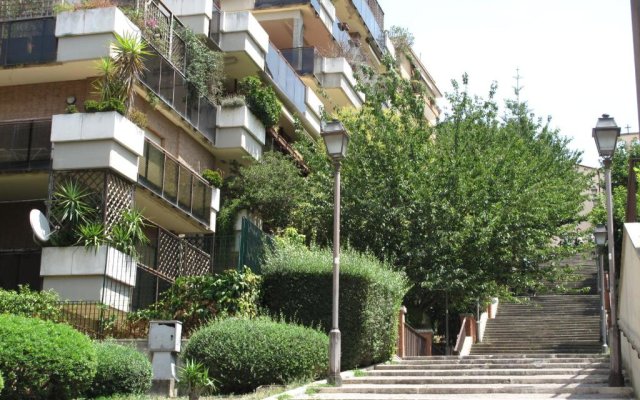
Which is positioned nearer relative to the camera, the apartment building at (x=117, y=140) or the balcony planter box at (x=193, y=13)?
the apartment building at (x=117, y=140)

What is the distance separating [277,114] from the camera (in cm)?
3112

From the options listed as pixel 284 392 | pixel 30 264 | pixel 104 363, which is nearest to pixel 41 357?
pixel 104 363

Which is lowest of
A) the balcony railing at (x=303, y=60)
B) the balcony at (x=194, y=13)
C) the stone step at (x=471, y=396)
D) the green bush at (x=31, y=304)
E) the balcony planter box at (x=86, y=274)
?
the stone step at (x=471, y=396)

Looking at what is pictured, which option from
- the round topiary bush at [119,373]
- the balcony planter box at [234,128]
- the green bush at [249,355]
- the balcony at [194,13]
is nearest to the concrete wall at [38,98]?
the balcony at [194,13]

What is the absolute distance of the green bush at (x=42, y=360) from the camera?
1309cm

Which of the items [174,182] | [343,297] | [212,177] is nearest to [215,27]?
[212,177]

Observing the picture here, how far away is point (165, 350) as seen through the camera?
1731 centimetres

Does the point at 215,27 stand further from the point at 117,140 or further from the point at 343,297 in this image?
the point at 343,297

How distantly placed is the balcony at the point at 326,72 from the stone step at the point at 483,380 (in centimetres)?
1890

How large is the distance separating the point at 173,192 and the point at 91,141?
137 inches

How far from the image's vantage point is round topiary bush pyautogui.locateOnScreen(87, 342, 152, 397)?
49.7ft

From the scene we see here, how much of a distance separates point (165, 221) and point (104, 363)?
37.2 ft

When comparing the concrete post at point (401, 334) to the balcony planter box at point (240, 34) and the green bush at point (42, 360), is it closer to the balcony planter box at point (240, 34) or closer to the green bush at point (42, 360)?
the green bush at point (42, 360)

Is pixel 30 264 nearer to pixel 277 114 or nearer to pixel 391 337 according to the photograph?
pixel 391 337
